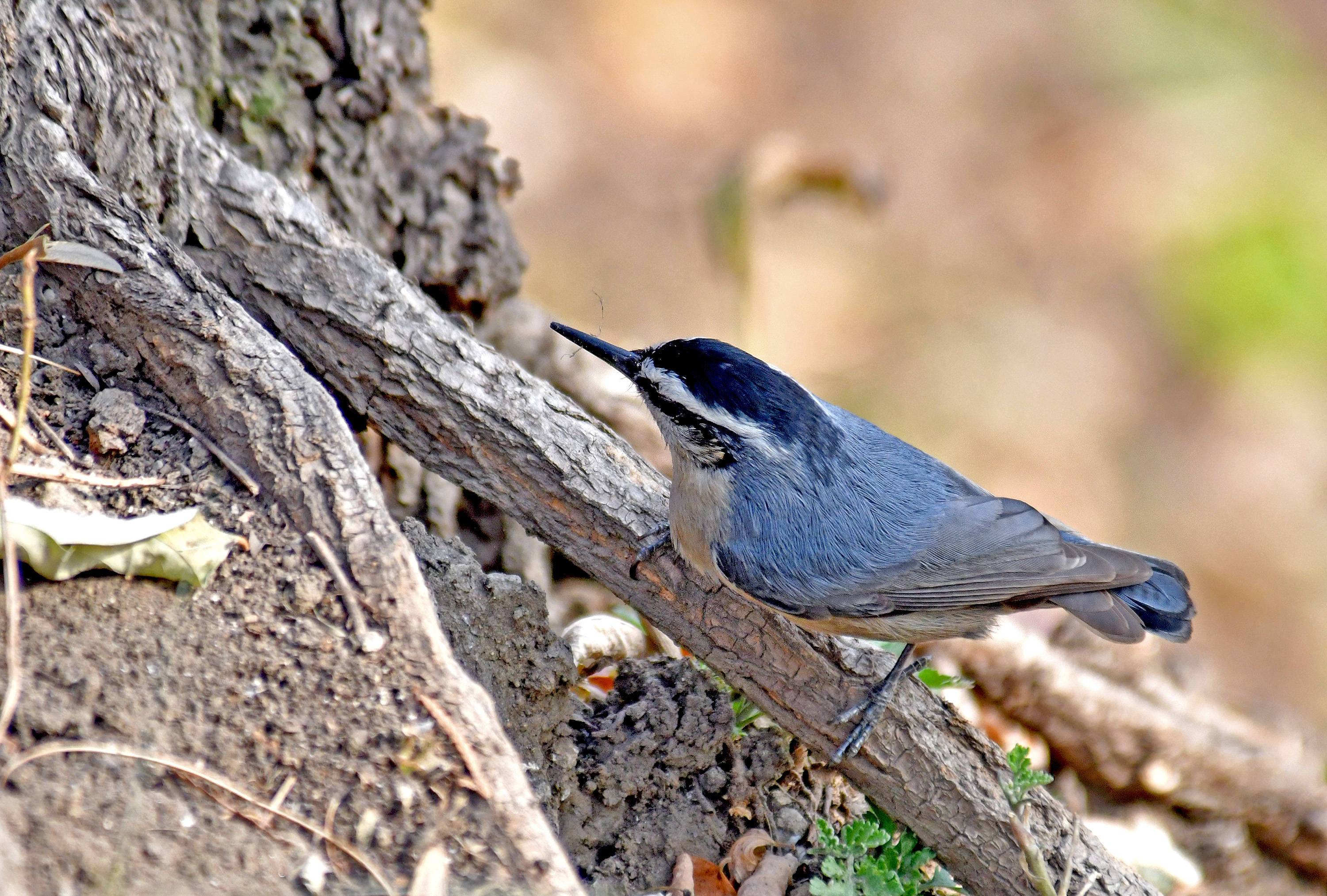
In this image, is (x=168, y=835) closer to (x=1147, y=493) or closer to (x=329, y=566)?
(x=329, y=566)

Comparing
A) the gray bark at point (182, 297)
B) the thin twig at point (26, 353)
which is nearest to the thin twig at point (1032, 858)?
the gray bark at point (182, 297)

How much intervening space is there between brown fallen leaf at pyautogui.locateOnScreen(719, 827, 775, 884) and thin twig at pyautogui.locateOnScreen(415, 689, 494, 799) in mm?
1061

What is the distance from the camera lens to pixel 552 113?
7.16m

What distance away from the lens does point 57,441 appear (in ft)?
8.64

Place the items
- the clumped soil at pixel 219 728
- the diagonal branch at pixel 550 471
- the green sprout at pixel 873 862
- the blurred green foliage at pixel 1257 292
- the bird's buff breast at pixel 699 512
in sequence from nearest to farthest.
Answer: the clumped soil at pixel 219 728 < the green sprout at pixel 873 862 < the diagonal branch at pixel 550 471 < the bird's buff breast at pixel 699 512 < the blurred green foliage at pixel 1257 292

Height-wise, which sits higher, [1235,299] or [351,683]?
[1235,299]

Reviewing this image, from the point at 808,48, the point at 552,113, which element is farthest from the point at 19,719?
the point at 808,48

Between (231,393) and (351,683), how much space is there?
83 centimetres

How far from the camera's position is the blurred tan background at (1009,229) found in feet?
21.9

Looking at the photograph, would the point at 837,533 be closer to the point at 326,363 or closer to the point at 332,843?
the point at 326,363

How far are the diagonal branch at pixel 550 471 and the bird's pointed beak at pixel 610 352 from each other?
26 centimetres

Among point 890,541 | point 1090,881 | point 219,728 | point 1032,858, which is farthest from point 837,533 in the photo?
point 219,728

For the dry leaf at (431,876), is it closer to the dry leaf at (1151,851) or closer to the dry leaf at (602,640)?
the dry leaf at (602,640)

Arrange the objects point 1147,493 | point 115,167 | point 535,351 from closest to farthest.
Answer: point 115,167, point 535,351, point 1147,493
